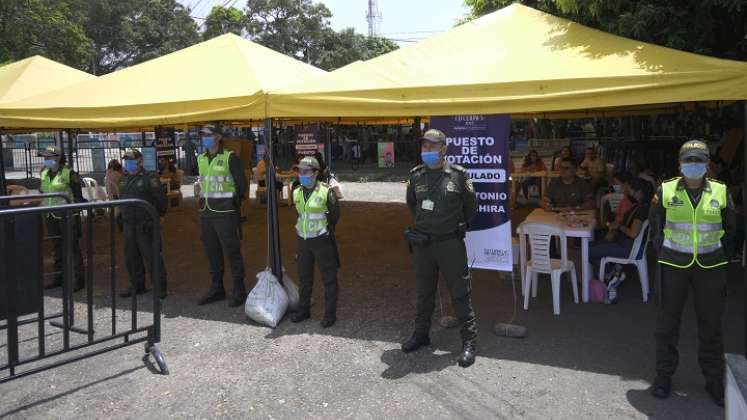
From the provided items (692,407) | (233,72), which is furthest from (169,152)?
(692,407)

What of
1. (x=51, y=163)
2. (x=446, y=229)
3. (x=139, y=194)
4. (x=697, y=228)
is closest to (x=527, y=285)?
(x=446, y=229)

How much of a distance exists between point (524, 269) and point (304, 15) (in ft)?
103

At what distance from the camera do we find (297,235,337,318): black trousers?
17.4ft

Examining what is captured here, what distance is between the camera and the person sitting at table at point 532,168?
1185 centimetres

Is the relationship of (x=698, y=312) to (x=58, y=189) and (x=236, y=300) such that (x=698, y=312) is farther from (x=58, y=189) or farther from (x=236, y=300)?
(x=58, y=189)

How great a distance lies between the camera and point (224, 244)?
19.7ft

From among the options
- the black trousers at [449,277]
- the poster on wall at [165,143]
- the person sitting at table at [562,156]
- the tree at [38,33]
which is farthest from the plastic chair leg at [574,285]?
the tree at [38,33]

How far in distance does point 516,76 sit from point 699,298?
2320 mm

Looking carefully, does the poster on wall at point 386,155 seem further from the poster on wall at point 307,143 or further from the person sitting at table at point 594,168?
the poster on wall at point 307,143

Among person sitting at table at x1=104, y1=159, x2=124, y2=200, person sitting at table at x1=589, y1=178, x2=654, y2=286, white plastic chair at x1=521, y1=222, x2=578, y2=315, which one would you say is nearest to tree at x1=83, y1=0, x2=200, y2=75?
person sitting at table at x1=104, y1=159, x2=124, y2=200

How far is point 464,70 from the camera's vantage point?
5371mm

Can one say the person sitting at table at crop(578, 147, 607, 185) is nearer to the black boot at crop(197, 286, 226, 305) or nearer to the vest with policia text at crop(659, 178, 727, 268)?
the vest with policia text at crop(659, 178, 727, 268)

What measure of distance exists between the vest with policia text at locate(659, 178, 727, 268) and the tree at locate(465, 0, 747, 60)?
2.50 m

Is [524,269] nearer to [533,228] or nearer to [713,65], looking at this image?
[533,228]
